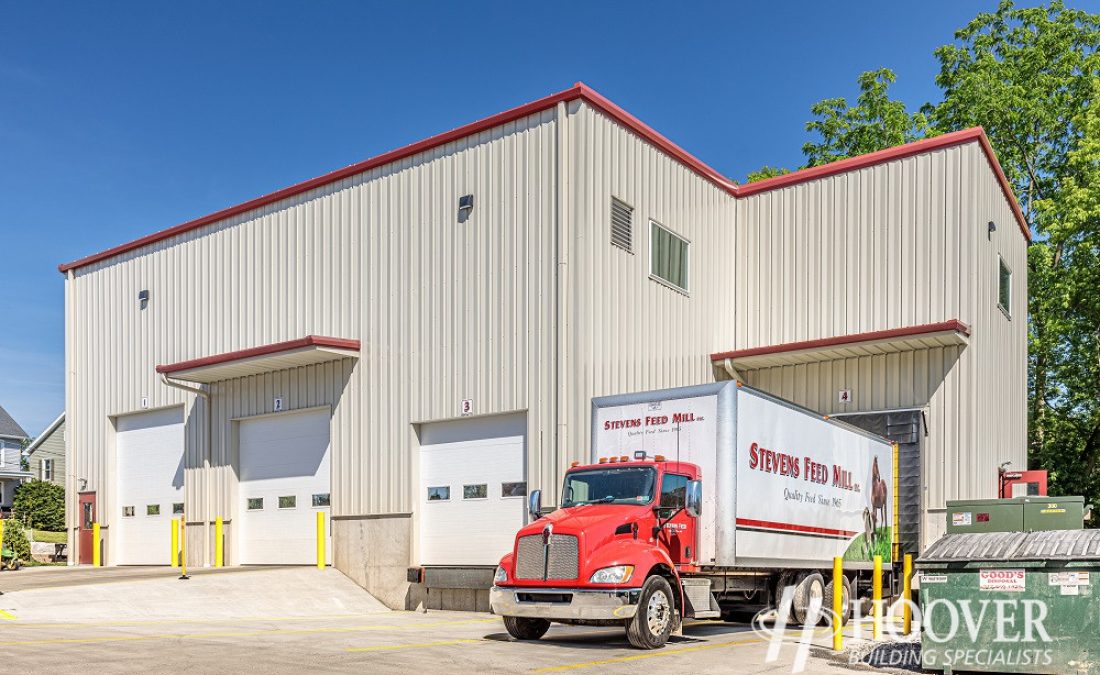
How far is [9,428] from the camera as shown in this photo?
73.6 meters

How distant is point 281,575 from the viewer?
72.6 ft

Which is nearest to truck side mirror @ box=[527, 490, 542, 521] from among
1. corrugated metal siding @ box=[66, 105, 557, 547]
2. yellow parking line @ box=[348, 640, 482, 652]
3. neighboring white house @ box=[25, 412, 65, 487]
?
yellow parking line @ box=[348, 640, 482, 652]

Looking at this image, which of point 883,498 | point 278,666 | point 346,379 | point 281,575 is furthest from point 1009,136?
point 278,666

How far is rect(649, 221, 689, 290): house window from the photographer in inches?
915

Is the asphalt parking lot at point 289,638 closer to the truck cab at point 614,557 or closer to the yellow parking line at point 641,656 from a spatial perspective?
the yellow parking line at point 641,656

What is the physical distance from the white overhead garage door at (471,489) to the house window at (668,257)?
4.47m

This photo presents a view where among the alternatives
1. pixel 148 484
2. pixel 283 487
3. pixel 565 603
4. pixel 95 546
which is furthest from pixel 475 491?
pixel 95 546

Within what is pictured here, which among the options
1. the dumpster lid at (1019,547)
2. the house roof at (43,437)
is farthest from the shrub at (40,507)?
the dumpster lid at (1019,547)

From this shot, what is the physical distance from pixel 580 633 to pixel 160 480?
1584cm

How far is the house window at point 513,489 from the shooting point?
2142 cm

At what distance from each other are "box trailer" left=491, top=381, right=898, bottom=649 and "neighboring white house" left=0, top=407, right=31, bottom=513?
6557 centimetres

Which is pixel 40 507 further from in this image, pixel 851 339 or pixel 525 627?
pixel 525 627

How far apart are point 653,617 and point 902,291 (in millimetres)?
12818

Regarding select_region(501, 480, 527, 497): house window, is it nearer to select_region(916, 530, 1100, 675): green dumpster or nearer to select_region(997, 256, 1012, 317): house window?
select_region(916, 530, 1100, 675): green dumpster
